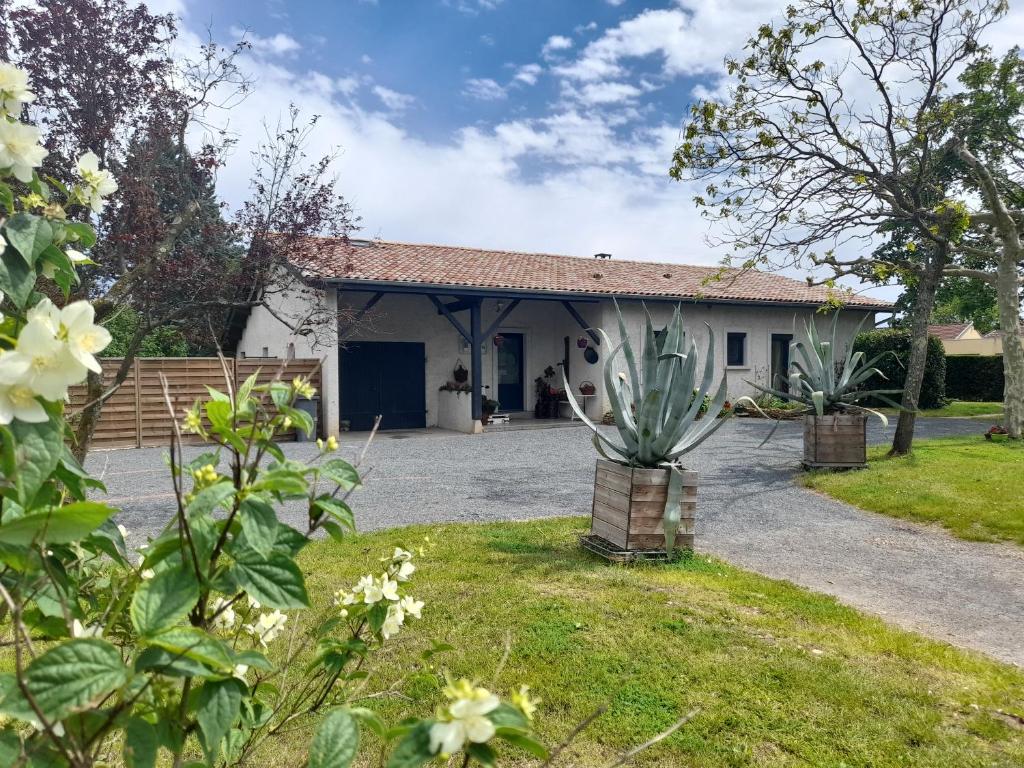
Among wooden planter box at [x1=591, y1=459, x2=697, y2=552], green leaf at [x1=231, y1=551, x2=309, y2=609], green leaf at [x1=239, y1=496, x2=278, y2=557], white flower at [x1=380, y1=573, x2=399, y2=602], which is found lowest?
wooden planter box at [x1=591, y1=459, x2=697, y2=552]

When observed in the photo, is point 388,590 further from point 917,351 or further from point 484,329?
point 484,329

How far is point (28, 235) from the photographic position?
0.98 m

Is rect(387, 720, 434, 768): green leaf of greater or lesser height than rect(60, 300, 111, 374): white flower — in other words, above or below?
below

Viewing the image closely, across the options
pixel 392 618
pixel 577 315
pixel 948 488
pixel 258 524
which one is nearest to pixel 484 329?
pixel 577 315

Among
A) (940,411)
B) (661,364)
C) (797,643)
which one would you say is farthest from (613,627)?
(940,411)

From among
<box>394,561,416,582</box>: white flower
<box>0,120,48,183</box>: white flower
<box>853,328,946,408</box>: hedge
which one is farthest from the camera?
<box>853,328,946,408</box>: hedge

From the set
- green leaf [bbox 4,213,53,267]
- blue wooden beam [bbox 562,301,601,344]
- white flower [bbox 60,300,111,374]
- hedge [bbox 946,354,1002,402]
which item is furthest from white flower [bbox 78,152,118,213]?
hedge [bbox 946,354,1002,402]

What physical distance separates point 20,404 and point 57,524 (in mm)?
141

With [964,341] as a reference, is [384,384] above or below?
below

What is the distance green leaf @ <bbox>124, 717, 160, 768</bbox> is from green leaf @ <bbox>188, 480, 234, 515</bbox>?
258 mm

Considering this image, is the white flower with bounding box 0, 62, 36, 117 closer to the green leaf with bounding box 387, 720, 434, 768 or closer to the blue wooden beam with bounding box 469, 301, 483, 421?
the green leaf with bounding box 387, 720, 434, 768

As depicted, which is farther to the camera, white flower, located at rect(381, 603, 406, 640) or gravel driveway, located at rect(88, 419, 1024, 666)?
gravel driveway, located at rect(88, 419, 1024, 666)

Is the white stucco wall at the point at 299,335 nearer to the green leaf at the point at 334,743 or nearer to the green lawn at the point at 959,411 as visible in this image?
the green leaf at the point at 334,743

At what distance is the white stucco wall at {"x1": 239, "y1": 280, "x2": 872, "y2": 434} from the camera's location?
1650cm
